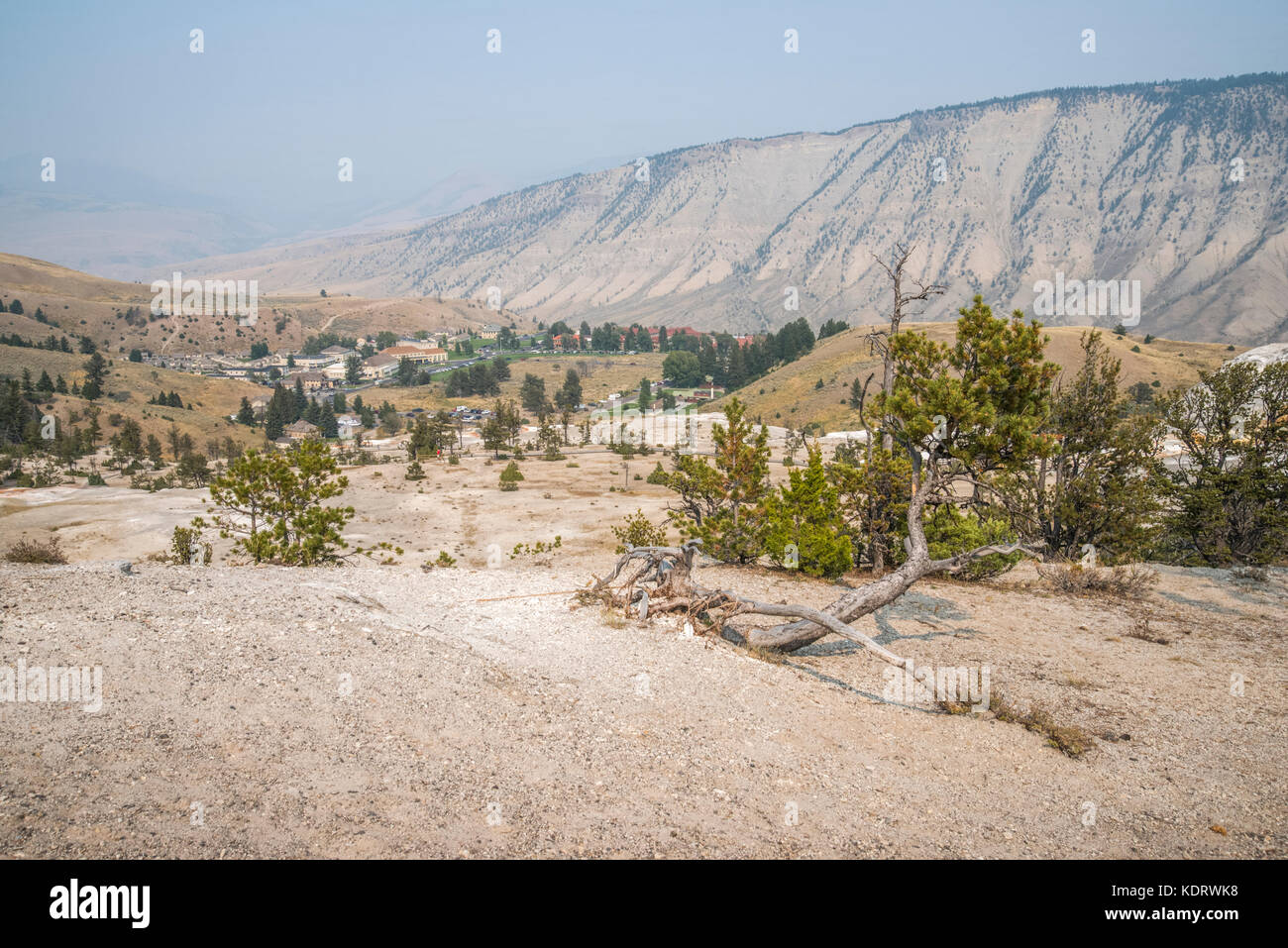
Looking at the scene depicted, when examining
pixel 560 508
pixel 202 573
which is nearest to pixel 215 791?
pixel 202 573

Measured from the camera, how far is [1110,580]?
16641 mm

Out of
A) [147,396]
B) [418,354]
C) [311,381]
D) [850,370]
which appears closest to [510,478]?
[850,370]

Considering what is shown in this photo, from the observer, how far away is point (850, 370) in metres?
112

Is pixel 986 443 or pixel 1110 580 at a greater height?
pixel 986 443

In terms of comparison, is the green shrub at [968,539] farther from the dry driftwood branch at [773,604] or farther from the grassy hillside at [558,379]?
the grassy hillside at [558,379]

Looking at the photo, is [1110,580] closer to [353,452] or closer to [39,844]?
[39,844]

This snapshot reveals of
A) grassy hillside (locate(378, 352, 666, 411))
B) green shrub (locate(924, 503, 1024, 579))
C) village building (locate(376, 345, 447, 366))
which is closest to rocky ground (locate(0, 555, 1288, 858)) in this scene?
green shrub (locate(924, 503, 1024, 579))

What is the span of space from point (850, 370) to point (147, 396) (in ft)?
359

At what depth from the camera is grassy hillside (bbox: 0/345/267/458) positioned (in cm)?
8844

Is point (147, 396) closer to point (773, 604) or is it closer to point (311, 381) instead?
point (311, 381)

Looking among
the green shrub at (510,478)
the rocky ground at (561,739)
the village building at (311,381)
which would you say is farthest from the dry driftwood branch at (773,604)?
the village building at (311,381)
